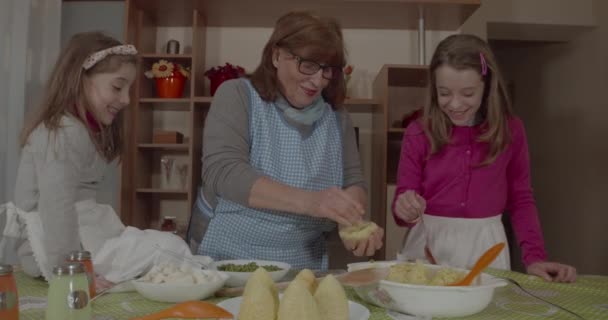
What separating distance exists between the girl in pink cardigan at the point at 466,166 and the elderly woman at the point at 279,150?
22cm

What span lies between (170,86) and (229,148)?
1869mm

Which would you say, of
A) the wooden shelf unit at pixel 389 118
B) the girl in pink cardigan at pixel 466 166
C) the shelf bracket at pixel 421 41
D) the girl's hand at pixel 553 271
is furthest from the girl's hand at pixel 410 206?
the shelf bracket at pixel 421 41

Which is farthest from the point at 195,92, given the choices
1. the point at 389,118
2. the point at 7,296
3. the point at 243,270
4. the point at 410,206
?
the point at 7,296

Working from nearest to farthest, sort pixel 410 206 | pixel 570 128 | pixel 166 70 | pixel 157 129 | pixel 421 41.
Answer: pixel 410 206
pixel 166 70
pixel 421 41
pixel 157 129
pixel 570 128

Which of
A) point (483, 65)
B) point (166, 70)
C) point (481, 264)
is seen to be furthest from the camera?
point (166, 70)

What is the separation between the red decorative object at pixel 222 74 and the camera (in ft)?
10.4

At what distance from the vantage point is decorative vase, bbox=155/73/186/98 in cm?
319

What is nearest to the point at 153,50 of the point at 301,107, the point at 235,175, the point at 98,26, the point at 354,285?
the point at 98,26

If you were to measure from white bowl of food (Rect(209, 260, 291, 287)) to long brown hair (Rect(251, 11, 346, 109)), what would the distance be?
52cm

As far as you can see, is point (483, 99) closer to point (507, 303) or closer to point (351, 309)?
point (507, 303)

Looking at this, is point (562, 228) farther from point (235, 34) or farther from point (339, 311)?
point (339, 311)

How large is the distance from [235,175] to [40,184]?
0.44 m

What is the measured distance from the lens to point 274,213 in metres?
1.54

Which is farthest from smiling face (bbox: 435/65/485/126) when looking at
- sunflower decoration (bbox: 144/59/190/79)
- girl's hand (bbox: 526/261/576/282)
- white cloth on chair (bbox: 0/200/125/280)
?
sunflower decoration (bbox: 144/59/190/79)
